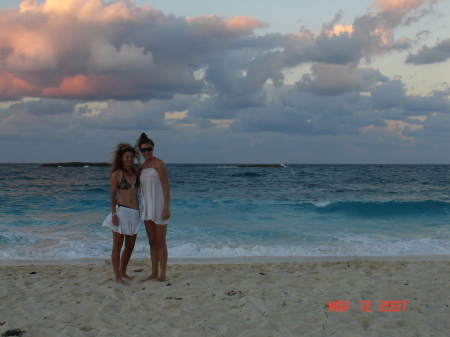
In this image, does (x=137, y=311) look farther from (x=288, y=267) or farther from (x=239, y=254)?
(x=239, y=254)

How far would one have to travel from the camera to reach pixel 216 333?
349 centimetres

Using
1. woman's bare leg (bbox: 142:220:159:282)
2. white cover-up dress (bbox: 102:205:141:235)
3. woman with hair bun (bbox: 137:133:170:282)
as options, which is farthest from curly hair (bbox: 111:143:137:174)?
woman's bare leg (bbox: 142:220:159:282)

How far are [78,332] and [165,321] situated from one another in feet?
2.79

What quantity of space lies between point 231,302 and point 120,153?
2.38 m

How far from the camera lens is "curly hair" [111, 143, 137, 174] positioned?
4.79 m

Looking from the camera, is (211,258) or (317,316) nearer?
(317,316)

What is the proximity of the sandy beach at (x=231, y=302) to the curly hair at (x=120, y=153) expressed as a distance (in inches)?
64.7

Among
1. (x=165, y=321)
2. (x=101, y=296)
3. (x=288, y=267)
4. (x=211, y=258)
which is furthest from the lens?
(x=211, y=258)

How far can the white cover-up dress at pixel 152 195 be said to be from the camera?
4.74 m

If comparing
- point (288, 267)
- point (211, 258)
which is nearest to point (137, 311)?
point (288, 267)
